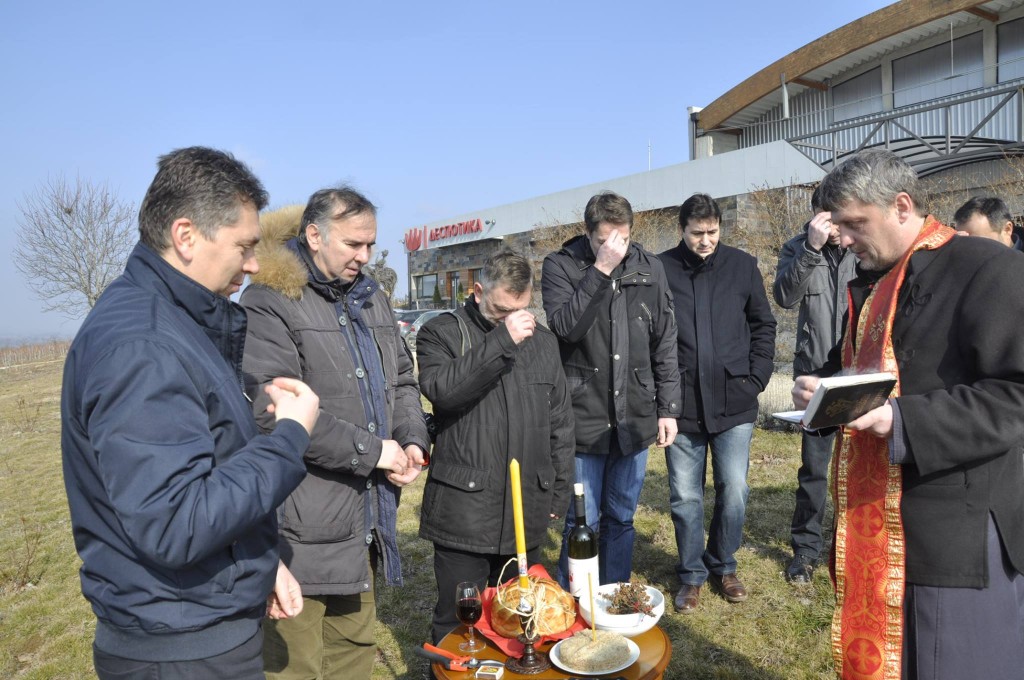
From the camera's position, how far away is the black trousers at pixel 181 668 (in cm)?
165

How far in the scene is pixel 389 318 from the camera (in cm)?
309

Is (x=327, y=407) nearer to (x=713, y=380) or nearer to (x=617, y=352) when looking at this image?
(x=617, y=352)

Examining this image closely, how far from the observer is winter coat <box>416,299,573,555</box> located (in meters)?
2.96

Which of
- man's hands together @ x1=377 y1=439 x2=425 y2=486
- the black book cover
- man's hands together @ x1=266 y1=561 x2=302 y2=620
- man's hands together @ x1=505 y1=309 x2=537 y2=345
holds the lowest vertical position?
man's hands together @ x1=266 y1=561 x2=302 y2=620

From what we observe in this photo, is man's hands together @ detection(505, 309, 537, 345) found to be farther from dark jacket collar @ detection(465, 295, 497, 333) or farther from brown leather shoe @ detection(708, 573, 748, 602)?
brown leather shoe @ detection(708, 573, 748, 602)

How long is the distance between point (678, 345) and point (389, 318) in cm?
193

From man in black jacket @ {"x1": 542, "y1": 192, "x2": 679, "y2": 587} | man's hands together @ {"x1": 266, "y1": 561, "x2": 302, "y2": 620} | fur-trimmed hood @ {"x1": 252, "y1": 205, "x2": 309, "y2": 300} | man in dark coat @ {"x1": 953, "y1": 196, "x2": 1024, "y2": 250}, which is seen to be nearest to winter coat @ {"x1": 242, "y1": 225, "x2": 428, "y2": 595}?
fur-trimmed hood @ {"x1": 252, "y1": 205, "x2": 309, "y2": 300}

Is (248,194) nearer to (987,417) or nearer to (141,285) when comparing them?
(141,285)

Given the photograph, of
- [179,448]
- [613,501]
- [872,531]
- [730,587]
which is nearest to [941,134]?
[730,587]

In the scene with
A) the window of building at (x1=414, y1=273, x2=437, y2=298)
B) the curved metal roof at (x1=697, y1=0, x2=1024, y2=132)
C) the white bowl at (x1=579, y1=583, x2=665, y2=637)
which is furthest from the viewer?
the window of building at (x1=414, y1=273, x2=437, y2=298)

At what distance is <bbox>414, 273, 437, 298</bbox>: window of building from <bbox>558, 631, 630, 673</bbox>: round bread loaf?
31796 mm

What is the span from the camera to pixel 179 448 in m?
1.51

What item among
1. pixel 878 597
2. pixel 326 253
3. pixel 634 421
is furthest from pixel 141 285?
pixel 634 421

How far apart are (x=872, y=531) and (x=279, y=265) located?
86.6 inches
